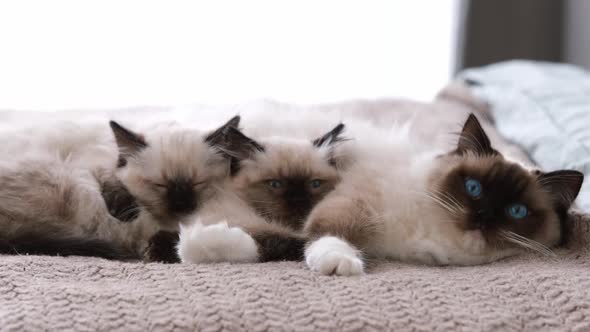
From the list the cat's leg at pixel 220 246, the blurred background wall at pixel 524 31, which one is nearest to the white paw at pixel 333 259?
the cat's leg at pixel 220 246

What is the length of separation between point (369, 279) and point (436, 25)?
2.70 metres

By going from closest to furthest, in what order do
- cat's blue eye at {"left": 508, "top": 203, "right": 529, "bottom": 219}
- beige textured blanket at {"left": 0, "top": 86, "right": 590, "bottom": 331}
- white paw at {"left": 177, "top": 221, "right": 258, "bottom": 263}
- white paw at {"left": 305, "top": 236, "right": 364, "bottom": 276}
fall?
1. beige textured blanket at {"left": 0, "top": 86, "right": 590, "bottom": 331}
2. white paw at {"left": 305, "top": 236, "right": 364, "bottom": 276}
3. white paw at {"left": 177, "top": 221, "right": 258, "bottom": 263}
4. cat's blue eye at {"left": 508, "top": 203, "right": 529, "bottom": 219}

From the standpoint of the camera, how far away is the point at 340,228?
1.31 metres

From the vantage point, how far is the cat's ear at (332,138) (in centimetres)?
151

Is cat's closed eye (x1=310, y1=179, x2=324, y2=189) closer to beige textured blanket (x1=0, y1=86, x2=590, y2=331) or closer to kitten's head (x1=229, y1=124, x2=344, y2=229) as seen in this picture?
kitten's head (x1=229, y1=124, x2=344, y2=229)

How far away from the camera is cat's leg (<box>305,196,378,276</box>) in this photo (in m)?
1.21

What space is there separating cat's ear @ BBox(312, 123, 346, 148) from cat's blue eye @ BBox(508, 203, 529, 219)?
16.8 inches

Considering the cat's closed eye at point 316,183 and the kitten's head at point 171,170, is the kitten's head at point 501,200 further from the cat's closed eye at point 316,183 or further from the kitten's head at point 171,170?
the kitten's head at point 171,170

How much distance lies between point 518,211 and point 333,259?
457mm

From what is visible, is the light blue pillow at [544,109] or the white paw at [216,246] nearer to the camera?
the white paw at [216,246]

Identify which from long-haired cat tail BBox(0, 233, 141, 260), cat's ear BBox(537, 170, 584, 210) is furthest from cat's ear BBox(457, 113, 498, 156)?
long-haired cat tail BBox(0, 233, 141, 260)

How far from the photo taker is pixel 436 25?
11.6 ft

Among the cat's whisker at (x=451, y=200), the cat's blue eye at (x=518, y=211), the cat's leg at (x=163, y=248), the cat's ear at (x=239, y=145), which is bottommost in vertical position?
the cat's leg at (x=163, y=248)

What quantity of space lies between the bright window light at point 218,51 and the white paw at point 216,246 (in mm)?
1664
